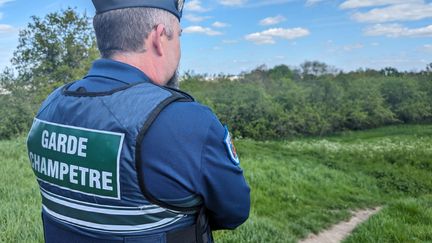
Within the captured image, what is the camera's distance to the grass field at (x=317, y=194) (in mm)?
4773

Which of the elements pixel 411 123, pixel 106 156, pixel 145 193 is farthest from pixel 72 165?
pixel 411 123

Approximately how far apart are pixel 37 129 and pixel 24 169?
5971 millimetres

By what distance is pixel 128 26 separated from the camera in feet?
5.18

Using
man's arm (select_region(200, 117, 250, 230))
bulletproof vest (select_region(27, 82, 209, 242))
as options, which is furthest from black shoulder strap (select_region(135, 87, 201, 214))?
man's arm (select_region(200, 117, 250, 230))

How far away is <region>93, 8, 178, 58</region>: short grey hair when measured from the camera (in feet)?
5.18

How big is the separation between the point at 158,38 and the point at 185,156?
0.45 metres

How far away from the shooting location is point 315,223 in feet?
21.0

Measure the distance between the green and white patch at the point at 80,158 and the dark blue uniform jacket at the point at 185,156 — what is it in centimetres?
10

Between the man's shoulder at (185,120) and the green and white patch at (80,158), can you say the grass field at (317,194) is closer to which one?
the green and white patch at (80,158)

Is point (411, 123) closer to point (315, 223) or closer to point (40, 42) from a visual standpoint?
point (40, 42)

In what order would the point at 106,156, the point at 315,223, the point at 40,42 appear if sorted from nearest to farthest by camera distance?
the point at 106,156
the point at 315,223
the point at 40,42

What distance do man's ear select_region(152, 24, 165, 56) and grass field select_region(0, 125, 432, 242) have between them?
2.64 m

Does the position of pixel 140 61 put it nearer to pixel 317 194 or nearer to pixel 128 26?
pixel 128 26

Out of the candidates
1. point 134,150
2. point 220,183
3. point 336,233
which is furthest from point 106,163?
point 336,233
